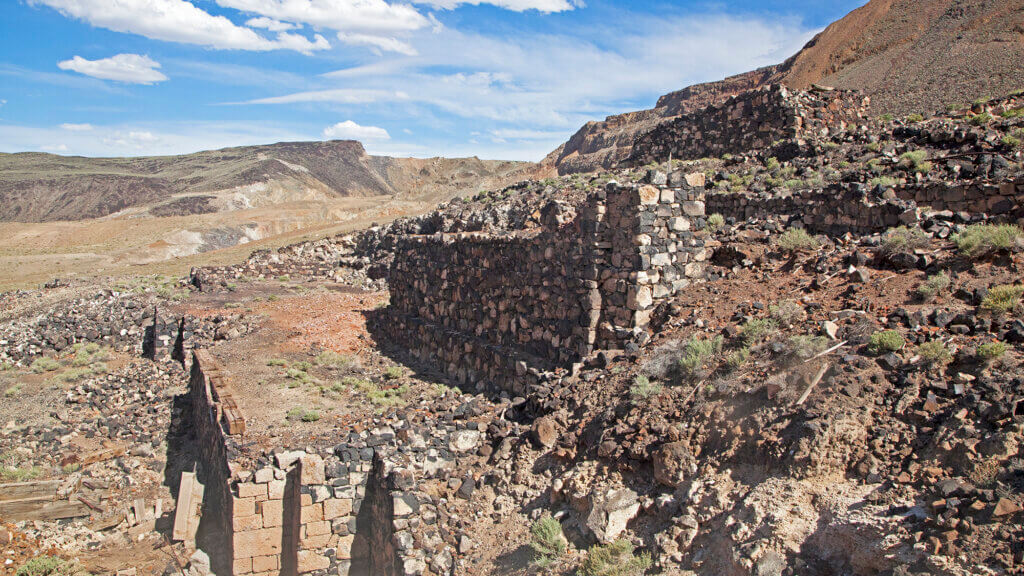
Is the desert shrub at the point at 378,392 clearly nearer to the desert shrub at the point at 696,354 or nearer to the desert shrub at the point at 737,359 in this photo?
the desert shrub at the point at 696,354

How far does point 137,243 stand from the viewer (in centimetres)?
4594

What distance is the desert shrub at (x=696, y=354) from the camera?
6.77m

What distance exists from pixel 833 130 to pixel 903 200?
28.3ft

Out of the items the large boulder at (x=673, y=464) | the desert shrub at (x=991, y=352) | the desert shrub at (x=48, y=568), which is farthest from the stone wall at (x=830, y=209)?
the desert shrub at (x=48, y=568)

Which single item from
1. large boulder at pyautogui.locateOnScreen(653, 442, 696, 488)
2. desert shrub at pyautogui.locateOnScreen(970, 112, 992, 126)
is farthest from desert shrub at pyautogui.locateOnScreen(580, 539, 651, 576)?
desert shrub at pyautogui.locateOnScreen(970, 112, 992, 126)

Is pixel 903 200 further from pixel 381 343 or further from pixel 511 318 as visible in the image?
pixel 381 343

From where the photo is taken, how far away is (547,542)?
5.63 meters

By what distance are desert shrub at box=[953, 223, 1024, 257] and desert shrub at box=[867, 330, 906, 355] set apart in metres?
2.19

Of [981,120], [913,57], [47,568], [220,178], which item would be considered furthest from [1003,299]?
[220,178]

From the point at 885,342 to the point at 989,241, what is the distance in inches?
101

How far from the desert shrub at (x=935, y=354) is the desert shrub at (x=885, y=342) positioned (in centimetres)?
19

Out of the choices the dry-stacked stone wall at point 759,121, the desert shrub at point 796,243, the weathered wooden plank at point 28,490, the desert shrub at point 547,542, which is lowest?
the weathered wooden plank at point 28,490

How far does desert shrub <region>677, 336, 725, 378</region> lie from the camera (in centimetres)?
677

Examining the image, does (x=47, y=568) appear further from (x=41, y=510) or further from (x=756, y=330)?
(x=756, y=330)
